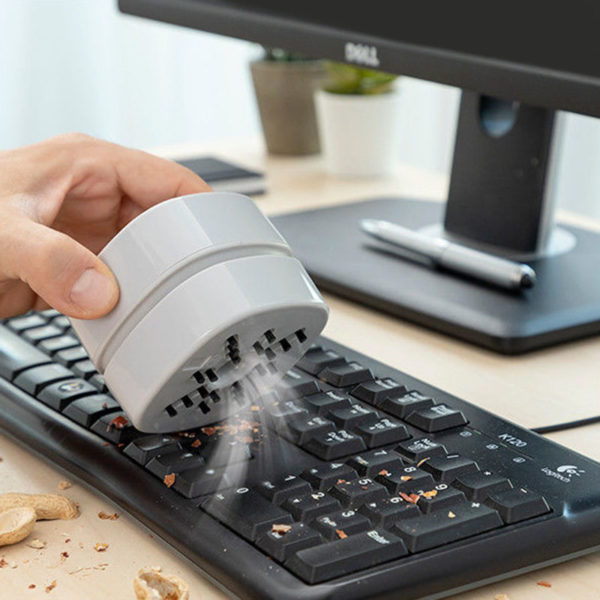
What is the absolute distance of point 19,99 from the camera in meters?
2.14

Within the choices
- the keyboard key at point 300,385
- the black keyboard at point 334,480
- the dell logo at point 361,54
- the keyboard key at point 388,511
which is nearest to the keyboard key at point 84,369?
→ the black keyboard at point 334,480

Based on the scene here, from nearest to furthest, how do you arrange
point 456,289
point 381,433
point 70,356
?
point 381,433
point 70,356
point 456,289

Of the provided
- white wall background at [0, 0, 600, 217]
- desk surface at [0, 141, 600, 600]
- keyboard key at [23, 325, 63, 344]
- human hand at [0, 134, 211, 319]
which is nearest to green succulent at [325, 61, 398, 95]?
desk surface at [0, 141, 600, 600]

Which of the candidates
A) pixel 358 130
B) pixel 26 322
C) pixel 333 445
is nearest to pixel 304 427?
pixel 333 445

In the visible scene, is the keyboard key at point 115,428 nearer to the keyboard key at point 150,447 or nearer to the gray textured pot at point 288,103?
the keyboard key at point 150,447

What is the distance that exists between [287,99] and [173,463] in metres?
0.78

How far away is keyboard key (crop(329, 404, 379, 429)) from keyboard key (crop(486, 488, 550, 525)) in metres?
0.09

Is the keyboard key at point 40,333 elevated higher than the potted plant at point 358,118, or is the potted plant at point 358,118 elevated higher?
the potted plant at point 358,118

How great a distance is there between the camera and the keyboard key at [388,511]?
1.40 ft

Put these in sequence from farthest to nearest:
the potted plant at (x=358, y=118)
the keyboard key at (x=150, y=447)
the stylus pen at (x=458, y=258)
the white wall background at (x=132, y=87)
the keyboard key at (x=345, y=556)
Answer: the white wall background at (x=132, y=87), the potted plant at (x=358, y=118), the stylus pen at (x=458, y=258), the keyboard key at (x=150, y=447), the keyboard key at (x=345, y=556)

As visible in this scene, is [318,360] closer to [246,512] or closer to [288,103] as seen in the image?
[246,512]

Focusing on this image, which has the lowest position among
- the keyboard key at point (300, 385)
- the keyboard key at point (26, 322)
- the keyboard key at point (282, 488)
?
the keyboard key at point (26, 322)

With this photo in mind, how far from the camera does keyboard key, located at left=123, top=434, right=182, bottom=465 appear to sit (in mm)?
496

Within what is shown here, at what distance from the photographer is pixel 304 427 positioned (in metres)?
0.51
